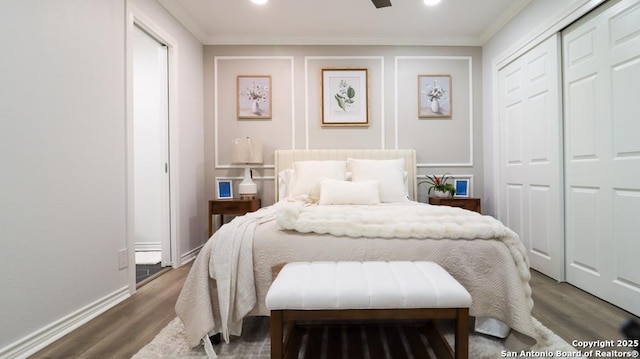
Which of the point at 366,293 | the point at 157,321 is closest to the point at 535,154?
the point at 366,293

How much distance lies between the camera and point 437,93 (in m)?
3.76

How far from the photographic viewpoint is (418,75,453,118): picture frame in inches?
148

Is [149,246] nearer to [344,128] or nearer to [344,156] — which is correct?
[344,156]

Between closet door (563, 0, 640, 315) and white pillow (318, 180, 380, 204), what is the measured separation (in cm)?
161

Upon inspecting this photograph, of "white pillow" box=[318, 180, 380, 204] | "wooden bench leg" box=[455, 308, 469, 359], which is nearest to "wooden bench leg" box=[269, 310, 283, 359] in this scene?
"wooden bench leg" box=[455, 308, 469, 359]

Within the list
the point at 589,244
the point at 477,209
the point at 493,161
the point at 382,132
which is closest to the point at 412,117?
the point at 382,132

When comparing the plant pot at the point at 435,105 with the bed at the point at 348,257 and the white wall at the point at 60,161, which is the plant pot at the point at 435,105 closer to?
the bed at the point at 348,257

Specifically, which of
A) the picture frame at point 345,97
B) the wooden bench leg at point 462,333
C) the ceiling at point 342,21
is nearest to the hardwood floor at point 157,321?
the wooden bench leg at point 462,333

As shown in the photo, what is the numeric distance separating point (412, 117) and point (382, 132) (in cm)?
42

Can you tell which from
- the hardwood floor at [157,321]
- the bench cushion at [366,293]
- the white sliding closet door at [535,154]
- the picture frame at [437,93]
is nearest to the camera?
the bench cushion at [366,293]

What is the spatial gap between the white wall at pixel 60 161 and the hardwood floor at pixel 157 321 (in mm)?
151

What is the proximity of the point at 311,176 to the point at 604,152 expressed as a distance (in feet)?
7.77

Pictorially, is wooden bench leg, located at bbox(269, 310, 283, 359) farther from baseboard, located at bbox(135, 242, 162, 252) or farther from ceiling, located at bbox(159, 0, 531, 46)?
baseboard, located at bbox(135, 242, 162, 252)

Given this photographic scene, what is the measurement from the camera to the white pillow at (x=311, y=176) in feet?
10.1
